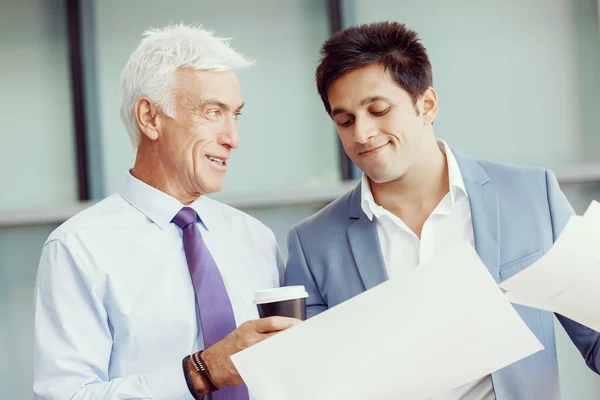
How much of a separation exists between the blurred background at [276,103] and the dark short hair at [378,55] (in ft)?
7.19

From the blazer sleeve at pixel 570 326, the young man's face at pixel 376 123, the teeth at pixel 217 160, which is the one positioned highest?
the young man's face at pixel 376 123

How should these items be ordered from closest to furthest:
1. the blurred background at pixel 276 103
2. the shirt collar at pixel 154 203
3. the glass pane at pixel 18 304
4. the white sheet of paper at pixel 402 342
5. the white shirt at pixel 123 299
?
the white sheet of paper at pixel 402 342 < the white shirt at pixel 123 299 < the shirt collar at pixel 154 203 < the blurred background at pixel 276 103 < the glass pane at pixel 18 304

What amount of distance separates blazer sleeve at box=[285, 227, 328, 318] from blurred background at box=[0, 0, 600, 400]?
2.23 meters

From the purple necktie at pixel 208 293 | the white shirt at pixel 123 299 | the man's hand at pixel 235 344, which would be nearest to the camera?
the man's hand at pixel 235 344

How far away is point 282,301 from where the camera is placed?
139 cm

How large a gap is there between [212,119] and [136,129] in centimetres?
20

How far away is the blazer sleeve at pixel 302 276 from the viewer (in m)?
1.83

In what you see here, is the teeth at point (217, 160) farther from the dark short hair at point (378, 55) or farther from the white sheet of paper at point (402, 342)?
the white sheet of paper at point (402, 342)

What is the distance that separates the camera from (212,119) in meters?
1.90

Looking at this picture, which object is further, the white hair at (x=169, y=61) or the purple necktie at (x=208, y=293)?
the white hair at (x=169, y=61)

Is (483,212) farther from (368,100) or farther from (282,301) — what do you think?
(282,301)

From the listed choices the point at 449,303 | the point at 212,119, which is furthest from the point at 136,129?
the point at 449,303

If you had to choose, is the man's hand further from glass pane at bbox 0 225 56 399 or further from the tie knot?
glass pane at bbox 0 225 56 399

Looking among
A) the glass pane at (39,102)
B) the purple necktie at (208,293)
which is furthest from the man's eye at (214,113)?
the glass pane at (39,102)
